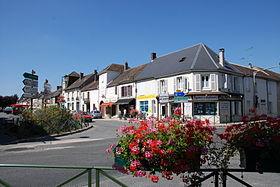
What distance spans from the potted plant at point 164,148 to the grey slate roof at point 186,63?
32868 mm

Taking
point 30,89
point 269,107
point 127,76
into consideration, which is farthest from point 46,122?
point 269,107

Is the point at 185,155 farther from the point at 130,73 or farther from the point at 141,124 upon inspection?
the point at 130,73

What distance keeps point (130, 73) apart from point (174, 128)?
47780mm

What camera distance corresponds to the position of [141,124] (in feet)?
12.2

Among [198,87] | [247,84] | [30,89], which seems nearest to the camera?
[30,89]

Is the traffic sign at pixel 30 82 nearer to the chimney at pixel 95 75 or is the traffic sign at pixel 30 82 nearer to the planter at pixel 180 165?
the planter at pixel 180 165

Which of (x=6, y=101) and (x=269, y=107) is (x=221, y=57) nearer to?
(x=269, y=107)

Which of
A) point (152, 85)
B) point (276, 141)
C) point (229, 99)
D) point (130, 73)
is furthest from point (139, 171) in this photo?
point (130, 73)

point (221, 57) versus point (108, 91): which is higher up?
point (221, 57)

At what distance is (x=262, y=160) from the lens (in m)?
3.46

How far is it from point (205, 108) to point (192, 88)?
8.73 feet

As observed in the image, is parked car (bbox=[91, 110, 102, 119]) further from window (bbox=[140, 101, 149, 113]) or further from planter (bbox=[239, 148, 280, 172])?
planter (bbox=[239, 148, 280, 172])

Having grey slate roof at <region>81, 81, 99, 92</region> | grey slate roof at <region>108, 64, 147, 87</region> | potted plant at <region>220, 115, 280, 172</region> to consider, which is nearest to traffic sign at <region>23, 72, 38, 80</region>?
potted plant at <region>220, 115, 280, 172</region>

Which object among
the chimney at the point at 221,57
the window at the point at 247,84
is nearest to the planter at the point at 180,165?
the chimney at the point at 221,57
